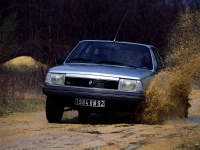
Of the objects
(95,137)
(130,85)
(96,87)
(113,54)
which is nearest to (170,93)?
(113,54)

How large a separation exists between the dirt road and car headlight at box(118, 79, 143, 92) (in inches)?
24.7

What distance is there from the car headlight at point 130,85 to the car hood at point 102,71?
0.22ft

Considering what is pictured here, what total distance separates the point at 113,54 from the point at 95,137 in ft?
9.46

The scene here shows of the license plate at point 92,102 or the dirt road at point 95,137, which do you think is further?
the license plate at point 92,102

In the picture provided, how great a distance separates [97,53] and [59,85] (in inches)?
53.9

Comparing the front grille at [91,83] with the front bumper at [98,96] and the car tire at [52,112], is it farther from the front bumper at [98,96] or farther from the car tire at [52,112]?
the car tire at [52,112]

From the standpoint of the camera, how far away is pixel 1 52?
1284 centimetres

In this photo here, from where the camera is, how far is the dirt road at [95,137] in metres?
6.93

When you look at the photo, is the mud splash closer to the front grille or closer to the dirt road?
the front grille

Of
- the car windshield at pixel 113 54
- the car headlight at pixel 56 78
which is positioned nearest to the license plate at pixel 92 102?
the car headlight at pixel 56 78

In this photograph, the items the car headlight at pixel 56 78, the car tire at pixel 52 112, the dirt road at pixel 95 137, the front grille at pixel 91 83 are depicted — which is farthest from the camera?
the car tire at pixel 52 112

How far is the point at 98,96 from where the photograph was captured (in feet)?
29.5

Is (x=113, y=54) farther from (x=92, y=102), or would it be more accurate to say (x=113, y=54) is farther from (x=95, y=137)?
(x=95, y=137)

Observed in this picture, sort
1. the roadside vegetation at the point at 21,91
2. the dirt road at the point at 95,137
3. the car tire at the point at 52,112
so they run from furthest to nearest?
the roadside vegetation at the point at 21,91
the car tire at the point at 52,112
the dirt road at the point at 95,137
